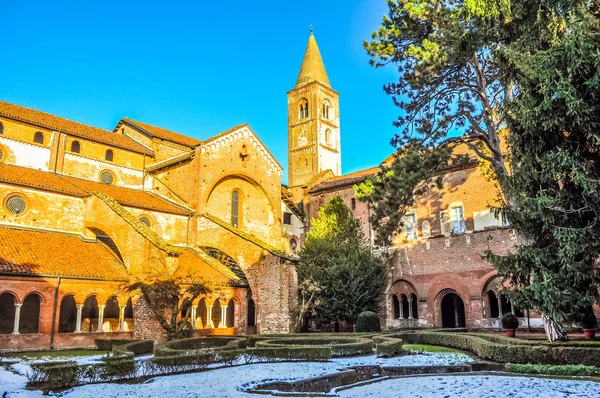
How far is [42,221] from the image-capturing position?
941 inches

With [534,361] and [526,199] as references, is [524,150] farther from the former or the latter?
[534,361]

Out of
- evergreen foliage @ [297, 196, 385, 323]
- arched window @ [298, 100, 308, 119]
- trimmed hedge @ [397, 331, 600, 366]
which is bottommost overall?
trimmed hedge @ [397, 331, 600, 366]

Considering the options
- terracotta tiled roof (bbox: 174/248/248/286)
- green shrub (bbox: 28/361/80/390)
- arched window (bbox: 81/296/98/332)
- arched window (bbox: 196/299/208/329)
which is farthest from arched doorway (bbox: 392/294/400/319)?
green shrub (bbox: 28/361/80/390)

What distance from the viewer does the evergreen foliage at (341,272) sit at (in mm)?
28109

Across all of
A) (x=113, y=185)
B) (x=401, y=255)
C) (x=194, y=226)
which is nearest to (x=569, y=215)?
(x=401, y=255)

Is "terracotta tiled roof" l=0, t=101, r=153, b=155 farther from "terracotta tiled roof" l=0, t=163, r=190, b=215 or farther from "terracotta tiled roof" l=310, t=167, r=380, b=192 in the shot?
"terracotta tiled roof" l=310, t=167, r=380, b=192

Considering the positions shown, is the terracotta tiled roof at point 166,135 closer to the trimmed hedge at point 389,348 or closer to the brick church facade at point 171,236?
the brick church facade at point 171,236

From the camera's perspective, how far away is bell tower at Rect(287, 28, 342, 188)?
58494 mm

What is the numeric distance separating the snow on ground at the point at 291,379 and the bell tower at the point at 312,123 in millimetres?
46466

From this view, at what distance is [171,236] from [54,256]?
25.0 ft

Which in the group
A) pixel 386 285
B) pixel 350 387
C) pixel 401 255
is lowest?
pixel 350 387

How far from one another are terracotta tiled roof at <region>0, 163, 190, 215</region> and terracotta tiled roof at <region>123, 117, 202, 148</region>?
5.49 meters

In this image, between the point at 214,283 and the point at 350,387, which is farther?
the point at 214,283

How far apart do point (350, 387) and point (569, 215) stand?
25.4 feet
